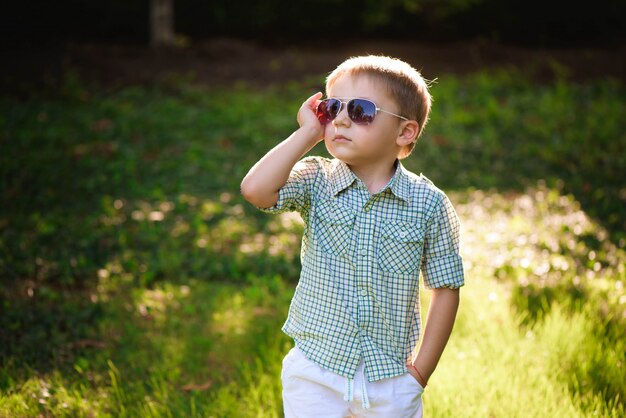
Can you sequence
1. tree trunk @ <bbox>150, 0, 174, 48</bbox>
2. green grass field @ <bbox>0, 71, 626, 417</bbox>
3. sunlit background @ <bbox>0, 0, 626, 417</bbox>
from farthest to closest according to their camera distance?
tree trunk @ <bbox>150, 0, 174, 48</bbox>, sunlit background @ <bbox>0, 0, 626, 417</bbox>, green grass field @ <bbox>0, 71, 626, 417</bbox>

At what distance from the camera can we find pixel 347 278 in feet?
7.16

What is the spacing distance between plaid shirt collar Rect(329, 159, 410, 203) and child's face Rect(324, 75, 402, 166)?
46 mm

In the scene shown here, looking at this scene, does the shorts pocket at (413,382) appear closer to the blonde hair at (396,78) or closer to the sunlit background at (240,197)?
the sunlit background at (240,197)

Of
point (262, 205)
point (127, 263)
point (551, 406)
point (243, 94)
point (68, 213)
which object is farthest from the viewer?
point (243, 94)

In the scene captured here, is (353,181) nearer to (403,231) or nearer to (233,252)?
(403,231)

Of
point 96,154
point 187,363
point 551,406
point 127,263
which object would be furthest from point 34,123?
point 551,406

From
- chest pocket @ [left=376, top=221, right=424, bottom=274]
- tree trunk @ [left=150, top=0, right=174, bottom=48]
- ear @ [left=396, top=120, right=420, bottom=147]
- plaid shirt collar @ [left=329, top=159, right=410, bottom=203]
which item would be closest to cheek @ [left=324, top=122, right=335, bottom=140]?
plaid shirt collar @ [left=329, top=159, right=410, bottom=203]

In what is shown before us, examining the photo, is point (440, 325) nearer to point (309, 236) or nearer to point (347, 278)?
point (347, 278)

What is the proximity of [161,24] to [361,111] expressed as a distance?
31.7 ft

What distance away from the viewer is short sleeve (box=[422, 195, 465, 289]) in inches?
87.4

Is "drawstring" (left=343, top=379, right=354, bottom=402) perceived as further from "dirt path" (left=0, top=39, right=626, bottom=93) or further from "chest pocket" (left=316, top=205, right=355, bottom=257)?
"dirt path" (left=0, top=39, right=626, bottom=93)

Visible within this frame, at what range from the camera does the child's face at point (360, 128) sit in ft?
7.05

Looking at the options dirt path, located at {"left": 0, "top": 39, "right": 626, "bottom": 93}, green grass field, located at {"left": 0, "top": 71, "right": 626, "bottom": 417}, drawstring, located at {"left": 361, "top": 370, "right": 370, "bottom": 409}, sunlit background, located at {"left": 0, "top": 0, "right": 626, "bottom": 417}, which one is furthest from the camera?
dirt path, located at {"left": 0, "top": 39, "right": 626, "bottom": 93}

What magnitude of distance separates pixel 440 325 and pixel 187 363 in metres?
1.72
